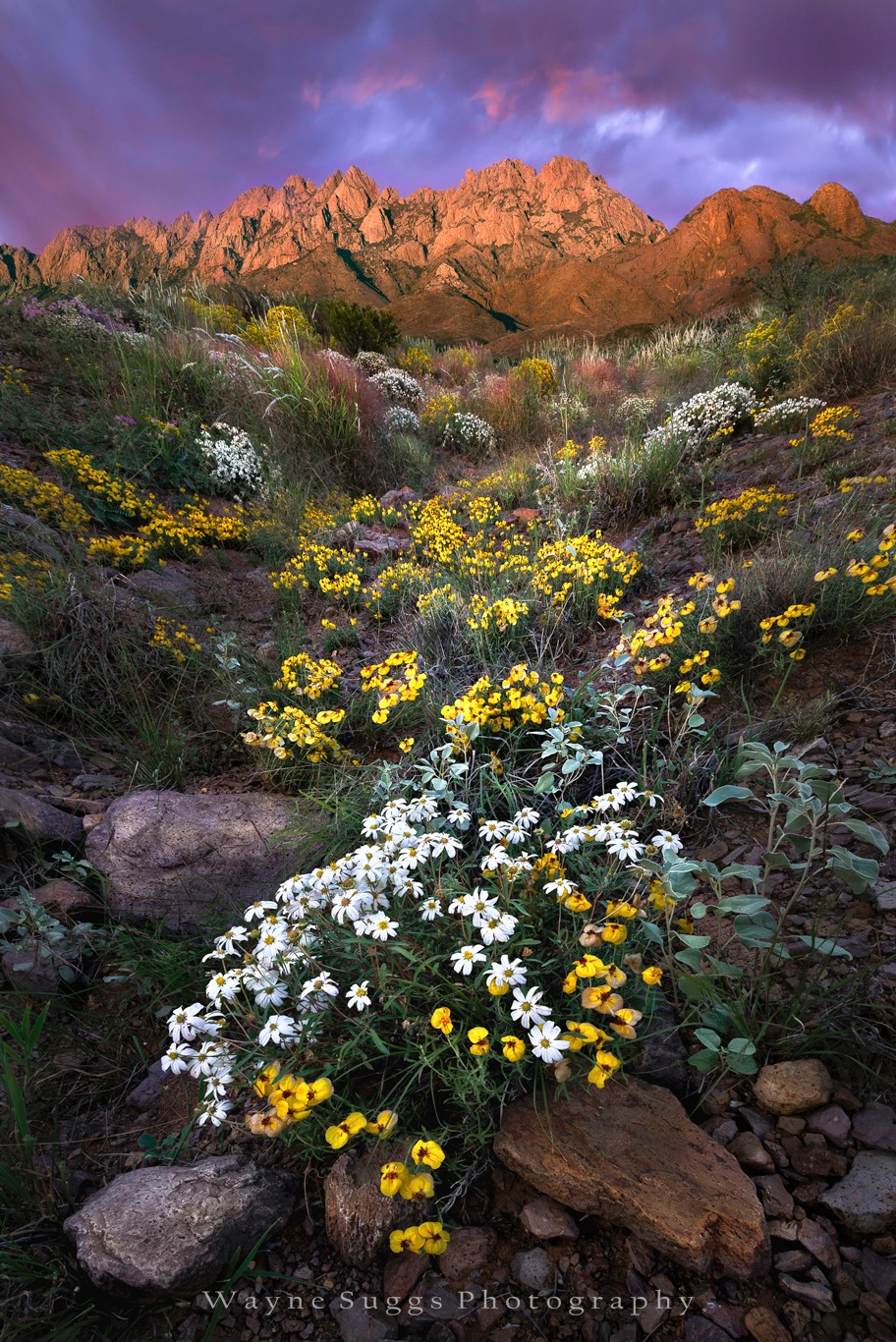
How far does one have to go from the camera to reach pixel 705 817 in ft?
6.34

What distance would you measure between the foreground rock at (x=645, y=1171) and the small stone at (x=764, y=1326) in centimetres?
5

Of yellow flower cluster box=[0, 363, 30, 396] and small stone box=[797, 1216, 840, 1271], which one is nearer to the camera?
small stone box=[797, 1216, 840, 1271]

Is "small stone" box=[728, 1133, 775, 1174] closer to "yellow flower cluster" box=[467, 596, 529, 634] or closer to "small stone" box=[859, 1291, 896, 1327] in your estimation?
"small stone" box=[859, 1291, 896, 1327]

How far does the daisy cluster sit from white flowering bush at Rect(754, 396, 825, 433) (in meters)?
5.16

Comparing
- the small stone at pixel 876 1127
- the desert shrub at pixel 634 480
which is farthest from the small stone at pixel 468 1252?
the desert shrub at pixel 634 480

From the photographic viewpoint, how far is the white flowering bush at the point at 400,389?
9.04 m

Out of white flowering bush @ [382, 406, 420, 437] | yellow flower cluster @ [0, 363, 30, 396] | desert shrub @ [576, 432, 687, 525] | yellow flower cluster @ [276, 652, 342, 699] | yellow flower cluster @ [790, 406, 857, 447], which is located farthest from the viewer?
white flowering bush @ [382, 406, 420, 437]

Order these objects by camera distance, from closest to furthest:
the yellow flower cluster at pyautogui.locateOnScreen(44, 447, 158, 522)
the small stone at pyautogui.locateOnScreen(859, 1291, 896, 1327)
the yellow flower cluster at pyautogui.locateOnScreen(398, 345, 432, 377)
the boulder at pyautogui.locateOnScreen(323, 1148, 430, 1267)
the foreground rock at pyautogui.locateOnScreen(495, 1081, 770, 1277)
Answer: the small stone at pyautogui.locateOnScreen(859, 1291, 896, 1327) → the foreground rock at pyautogui.locateOnScreen(495, 1081, 770, 1277) → the boulder at pyautogui.locateOnScreen(323, 1148, 430, 1267) → the yellow flower cluster at pyautogui.locateOnScreen(44, 447, 158, 522) → the yellow flower cluster at pyautogui.locateOnScreen(398, 345, 432, 377)

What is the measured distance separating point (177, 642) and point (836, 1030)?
3238mm

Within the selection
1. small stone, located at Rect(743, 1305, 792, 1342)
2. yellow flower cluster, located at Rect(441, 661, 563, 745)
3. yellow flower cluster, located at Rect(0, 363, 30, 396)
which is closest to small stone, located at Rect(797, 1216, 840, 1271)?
small stone, located at Rect(743, 1305, 792, 1342)

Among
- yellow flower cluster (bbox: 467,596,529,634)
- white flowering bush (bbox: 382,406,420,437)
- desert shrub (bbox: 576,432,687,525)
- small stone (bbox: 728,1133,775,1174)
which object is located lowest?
small stone (bbox: 728,1133,775,1174)

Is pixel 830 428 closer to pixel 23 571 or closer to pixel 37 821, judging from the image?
pixel 37 821

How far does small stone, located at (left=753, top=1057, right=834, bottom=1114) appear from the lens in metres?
1.14

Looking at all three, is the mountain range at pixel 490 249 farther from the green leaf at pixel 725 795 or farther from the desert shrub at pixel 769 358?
the green leaf at pixel 725 795
